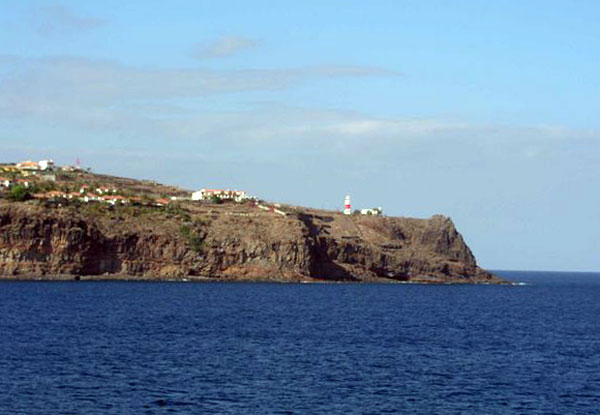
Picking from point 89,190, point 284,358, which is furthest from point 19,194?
point 284,358

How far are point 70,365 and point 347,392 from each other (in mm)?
13247

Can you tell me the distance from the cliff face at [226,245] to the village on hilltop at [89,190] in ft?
21.8

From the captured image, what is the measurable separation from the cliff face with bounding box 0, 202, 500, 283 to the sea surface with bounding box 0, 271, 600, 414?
2786 centimetres

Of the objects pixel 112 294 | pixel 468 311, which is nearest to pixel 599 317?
pixel 468 311

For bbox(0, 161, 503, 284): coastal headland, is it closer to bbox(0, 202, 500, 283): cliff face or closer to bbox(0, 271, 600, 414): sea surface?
bbox(0, 202, 500, 283): cliff face

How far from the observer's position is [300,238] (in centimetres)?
13562

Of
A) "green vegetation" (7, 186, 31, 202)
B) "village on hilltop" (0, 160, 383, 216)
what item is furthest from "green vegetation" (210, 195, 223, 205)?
"green vegetation" (7, 186, 31, 202)

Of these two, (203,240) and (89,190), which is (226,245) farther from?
(89,190)

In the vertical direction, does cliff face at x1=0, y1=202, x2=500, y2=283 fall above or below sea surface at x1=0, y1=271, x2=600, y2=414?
above

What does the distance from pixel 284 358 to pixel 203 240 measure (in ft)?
270

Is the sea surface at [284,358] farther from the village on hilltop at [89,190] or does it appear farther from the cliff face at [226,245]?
the village on hilltop at [89,190]

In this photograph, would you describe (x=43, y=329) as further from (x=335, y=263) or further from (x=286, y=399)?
(x=335, y=263)

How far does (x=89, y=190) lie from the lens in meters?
153

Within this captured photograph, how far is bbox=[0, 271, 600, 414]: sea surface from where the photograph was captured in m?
37.7
